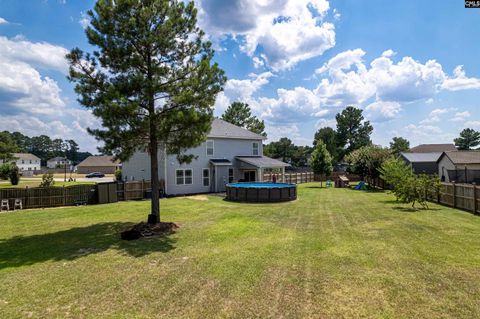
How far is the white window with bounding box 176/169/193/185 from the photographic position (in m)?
25.5

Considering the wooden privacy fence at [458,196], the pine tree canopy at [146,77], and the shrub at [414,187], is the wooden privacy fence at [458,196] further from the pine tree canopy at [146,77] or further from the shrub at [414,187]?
the pine tree canopy at [146,77]

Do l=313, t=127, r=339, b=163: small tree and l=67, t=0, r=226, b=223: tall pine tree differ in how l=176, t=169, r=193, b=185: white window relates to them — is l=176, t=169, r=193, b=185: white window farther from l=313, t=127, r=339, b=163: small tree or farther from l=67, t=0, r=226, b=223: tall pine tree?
l=313, t=127, r=339, b=163: small tree

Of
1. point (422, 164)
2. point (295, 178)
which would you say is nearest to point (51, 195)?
point (295, 178)

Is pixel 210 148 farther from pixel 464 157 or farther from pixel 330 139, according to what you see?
pixel 330 139

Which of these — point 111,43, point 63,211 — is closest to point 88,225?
point 63,211

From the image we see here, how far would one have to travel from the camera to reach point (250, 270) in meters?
7.07

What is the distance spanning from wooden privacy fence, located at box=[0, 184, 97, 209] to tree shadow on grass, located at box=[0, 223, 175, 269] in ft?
27.8

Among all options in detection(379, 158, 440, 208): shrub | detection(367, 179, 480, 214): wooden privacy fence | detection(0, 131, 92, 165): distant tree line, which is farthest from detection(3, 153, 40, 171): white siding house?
detection(367, 179, 480, 214): wooden privacy fence

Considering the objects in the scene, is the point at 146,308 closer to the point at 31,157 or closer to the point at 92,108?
the point at 92,108

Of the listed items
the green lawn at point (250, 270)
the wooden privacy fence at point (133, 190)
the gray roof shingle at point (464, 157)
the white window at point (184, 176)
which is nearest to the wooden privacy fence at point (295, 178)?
the white window at point (184, 176)

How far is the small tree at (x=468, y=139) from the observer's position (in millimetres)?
72375

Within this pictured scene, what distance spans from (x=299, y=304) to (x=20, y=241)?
399 inches

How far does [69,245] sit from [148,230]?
2663mm

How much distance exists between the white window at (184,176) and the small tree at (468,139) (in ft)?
249
